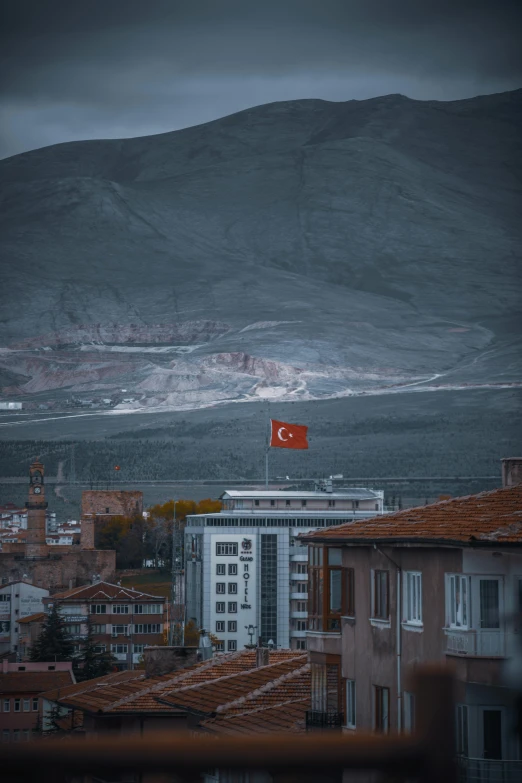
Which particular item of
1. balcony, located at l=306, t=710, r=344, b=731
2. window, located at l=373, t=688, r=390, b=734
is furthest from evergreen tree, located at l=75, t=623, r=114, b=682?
window, located at l=373, t=688, r=390, b=734

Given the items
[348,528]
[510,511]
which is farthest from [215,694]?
[510,511]

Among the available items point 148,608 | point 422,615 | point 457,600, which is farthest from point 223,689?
point 148,608

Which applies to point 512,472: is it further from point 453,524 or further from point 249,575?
point 249,575

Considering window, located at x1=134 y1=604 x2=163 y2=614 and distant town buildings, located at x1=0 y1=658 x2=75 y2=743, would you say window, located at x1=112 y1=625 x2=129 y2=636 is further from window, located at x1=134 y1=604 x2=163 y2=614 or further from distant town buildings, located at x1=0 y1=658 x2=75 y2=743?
distant town buildings, located at x1=0 y1=658 x2=75 y2=743

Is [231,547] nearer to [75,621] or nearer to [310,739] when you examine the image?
[75,621]

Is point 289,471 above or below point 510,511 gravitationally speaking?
above
